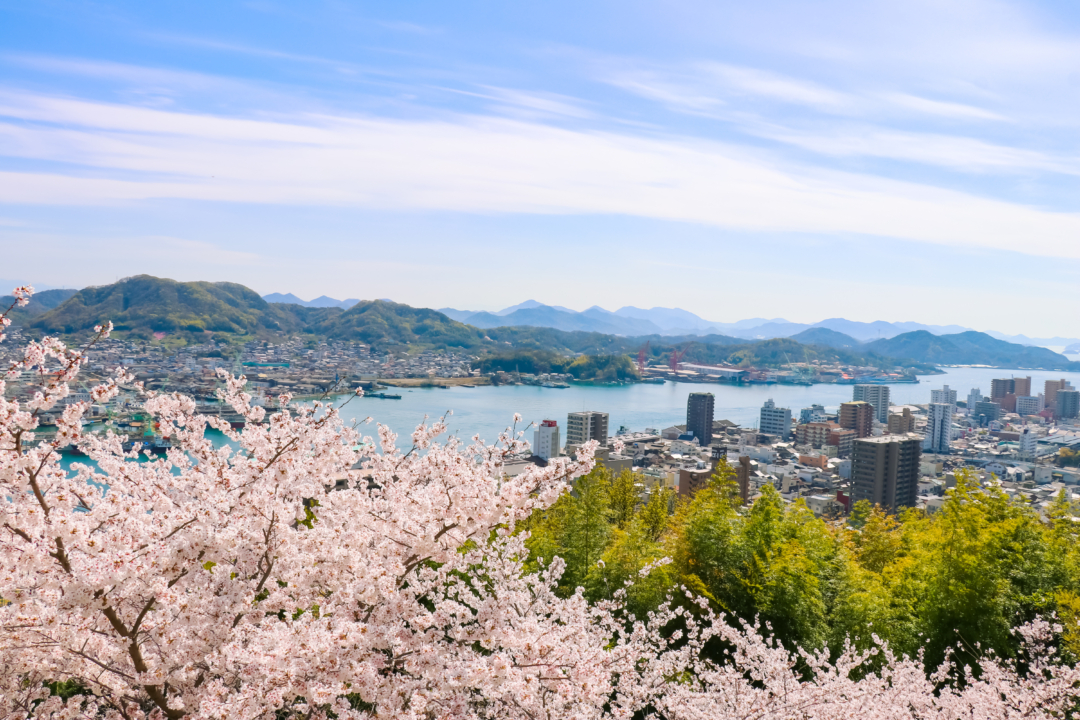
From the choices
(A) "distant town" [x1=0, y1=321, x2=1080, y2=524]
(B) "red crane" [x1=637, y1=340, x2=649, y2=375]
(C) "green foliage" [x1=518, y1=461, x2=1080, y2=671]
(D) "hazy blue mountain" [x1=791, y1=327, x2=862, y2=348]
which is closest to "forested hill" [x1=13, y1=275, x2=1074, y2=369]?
(B) "red crane" [x1=637, y1=340, x2=649, y2=375]

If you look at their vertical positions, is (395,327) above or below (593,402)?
above

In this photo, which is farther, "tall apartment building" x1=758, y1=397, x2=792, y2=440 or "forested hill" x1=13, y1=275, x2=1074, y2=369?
"forested hill" x1=13, y1=275, x2=1074, y2=369

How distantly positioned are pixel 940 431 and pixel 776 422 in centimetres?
939

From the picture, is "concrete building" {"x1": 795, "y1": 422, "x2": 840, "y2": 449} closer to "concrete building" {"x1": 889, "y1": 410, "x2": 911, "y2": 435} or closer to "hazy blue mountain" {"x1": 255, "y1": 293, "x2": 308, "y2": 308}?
"concrete building" {"x1": 889, "y1": 410, "x2": 911, "y2": 435}

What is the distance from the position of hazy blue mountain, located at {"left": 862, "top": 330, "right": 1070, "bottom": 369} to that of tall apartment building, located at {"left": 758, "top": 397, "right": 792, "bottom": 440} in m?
77.1

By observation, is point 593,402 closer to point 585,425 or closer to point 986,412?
point 585,425

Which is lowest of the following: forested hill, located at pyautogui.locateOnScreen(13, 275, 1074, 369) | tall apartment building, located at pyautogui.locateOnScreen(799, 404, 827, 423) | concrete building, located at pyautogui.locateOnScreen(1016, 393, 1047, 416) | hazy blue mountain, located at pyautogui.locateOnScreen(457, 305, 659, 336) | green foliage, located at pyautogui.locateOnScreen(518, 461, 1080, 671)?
tall apartment building, located at pyautogui.locateOnScreen(799, 404, 827, 423)

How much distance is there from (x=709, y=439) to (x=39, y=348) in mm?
37699

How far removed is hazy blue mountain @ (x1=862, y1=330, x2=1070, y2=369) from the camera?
105438mm

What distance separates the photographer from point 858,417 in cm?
4056

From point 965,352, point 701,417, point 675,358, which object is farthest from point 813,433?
point 965,352

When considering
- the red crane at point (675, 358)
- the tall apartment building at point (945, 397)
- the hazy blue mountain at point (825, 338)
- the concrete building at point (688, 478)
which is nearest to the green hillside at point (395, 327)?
the red crane at point (675, 358)

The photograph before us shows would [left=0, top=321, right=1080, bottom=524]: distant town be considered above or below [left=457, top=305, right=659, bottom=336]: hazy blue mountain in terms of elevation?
below

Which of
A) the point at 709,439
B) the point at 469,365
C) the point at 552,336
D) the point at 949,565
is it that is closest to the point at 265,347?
the point at 469,365
